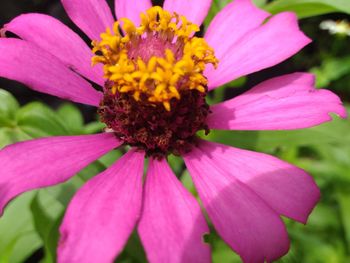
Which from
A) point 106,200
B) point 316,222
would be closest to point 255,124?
point 106,200

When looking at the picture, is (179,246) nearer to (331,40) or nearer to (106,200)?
(106,200)

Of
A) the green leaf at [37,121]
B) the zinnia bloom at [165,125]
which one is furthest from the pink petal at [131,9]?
the green leaf at [37,121]

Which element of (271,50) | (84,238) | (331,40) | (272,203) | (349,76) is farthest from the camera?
(331,40)

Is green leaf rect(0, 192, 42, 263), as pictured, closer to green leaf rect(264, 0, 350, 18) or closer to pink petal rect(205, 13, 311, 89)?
pink petal rect(205, 13, 311, 89)

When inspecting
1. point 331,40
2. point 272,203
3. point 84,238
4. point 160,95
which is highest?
point 160,95

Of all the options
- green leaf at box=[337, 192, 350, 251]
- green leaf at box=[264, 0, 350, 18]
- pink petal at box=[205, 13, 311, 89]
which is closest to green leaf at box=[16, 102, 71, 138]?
pink petal at box=[205, 13, 311, 89]

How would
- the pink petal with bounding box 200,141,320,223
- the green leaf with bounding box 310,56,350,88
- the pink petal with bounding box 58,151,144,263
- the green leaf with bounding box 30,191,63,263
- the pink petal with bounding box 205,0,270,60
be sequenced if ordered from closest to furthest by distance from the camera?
the pink petal with bounding box 58,151,144,263, the pink petal with bounding box 200,141,320,223, the green leaf with bounding box 30,191,63,263, the pink petal with bounding box 205,0,270,60, the green leaf with bounding box 310,56,350,88

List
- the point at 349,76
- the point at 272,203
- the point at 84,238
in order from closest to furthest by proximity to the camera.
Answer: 1. the point at 84,238
2. the point at 272,203
3. the point at 349,76

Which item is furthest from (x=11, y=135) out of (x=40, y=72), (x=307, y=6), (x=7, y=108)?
(x=307, y=6)
